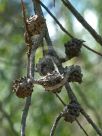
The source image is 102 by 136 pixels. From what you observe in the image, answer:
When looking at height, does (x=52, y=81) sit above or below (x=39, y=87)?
below

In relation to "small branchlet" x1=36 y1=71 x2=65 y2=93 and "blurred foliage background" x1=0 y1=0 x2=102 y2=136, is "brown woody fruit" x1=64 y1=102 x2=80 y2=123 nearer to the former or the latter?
"small branchlet" x1=36 y1=71 x2=65 y2=93

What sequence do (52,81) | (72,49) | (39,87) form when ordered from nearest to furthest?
(52,81), (72,49), (39,87)

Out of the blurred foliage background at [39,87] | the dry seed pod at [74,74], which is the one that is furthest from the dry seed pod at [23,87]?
the blurred foliage background at [39,87]

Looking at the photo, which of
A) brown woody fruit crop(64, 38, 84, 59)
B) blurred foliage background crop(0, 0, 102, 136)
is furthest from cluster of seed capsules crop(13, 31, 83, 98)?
blurred foliage background crop(0, 0, 102, 136)

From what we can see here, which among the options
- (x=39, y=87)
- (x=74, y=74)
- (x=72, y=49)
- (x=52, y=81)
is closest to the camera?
(x=52, y=81)

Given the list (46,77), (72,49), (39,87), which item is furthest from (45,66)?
(39,87)

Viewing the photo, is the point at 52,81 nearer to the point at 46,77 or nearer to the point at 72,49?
the point at 46,77

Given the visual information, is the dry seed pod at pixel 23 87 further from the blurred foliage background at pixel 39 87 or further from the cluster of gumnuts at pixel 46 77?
the blurred foliage background at pixel 39 87
